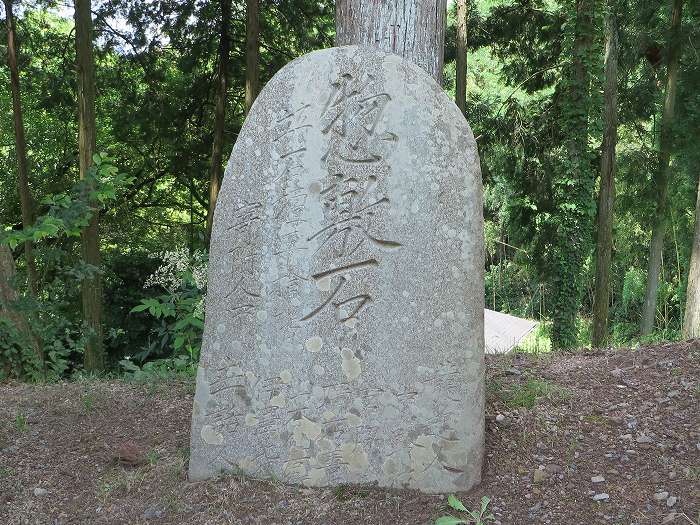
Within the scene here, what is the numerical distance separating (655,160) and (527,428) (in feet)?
40.3

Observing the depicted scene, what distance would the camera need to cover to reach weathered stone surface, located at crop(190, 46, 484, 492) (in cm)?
320

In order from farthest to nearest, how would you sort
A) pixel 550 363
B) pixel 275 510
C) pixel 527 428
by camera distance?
pixel 550 363 < pixel 527 428 < pixel 275 510

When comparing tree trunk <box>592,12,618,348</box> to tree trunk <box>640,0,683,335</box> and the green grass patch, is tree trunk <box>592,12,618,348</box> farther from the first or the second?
the green grass patch

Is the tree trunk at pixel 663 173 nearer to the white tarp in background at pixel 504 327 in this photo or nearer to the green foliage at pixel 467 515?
the white tarp in background at pixel 504 327

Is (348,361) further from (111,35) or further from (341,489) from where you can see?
(111,35)

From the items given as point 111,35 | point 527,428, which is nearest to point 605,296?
point 527,428

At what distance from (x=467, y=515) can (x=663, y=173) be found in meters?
12.7

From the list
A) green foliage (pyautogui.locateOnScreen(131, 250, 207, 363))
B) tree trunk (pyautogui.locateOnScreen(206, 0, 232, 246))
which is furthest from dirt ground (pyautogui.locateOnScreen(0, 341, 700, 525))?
tree trunk (pyautogui.locateOnScreen(206, 0, 232, 246))

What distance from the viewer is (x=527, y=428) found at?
3625 mm

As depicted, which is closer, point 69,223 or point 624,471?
point 624,471

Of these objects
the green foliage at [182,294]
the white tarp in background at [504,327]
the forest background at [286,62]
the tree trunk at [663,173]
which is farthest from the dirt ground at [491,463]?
the tree trunk at [663,173]

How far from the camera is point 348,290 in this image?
325 cm

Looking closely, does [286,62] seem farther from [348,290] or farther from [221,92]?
[348,290]

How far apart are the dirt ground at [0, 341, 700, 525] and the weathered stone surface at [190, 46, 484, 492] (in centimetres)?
16
